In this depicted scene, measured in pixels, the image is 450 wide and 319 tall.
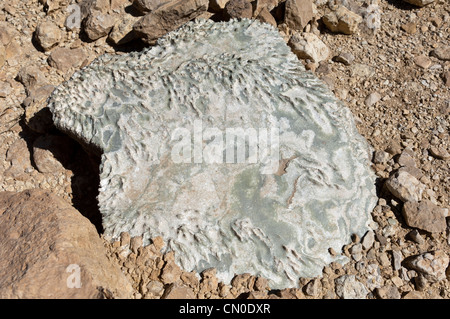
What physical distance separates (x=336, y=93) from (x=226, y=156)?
2.96 feet

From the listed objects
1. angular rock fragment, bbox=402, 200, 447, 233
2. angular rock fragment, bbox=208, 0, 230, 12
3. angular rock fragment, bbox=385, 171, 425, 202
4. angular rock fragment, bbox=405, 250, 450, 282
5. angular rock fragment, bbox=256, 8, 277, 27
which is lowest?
angular rock fragment, bbox=405, 250, 450, 282

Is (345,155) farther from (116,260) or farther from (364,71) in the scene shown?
(116,260)

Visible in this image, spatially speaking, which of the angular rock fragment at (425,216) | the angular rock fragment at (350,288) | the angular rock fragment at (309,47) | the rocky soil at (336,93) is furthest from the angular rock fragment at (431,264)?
the angular rock fragment at (309,47)

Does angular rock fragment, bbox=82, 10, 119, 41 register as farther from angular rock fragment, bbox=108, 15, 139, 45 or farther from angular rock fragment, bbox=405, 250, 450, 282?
angular rock fragment, bbox=405, 250, 450, 282

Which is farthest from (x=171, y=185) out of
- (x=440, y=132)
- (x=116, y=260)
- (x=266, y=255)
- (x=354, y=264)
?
(x=440, y=132)

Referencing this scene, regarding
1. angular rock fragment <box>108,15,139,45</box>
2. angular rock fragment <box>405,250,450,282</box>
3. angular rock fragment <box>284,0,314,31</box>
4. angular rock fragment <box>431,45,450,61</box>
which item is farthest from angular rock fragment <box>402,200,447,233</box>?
angular rock fragment <box>108,15,139,45</box>

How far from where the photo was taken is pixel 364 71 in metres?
2.63

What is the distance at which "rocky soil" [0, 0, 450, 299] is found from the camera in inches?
72.0

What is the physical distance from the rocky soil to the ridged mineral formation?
10 cm

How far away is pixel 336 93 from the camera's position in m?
2.57

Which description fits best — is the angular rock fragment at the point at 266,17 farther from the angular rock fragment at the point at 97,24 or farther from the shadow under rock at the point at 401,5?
the angular rock fragment at the point at 97,24

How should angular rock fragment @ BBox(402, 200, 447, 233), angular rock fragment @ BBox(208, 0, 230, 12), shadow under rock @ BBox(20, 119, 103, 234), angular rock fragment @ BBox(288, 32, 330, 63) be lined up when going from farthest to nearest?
angular rock fragment @ BBox(208, 0, 230, 12), angular rock fragment @ BBox(288, 32, 330, 63), shadow under rock @ BBox(20, 119, 103, 234), angular rock fragment @ BBox(402, 200, 447, 233)

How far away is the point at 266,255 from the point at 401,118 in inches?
45.3

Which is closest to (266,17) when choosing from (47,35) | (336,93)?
(336,93)
